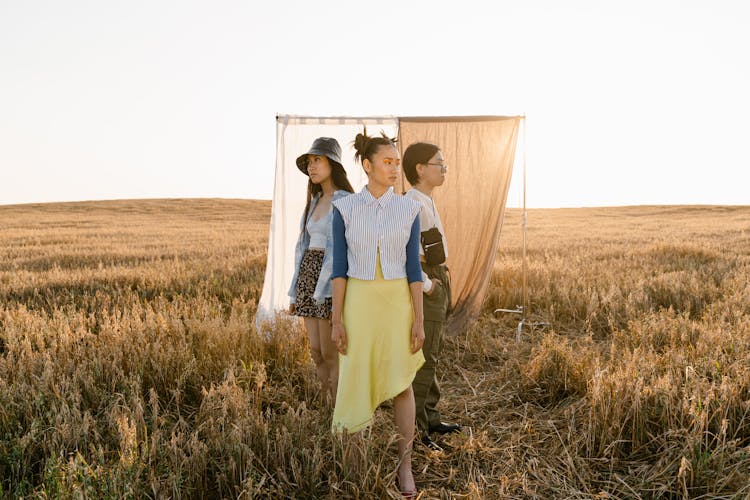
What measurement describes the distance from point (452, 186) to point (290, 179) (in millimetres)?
1880

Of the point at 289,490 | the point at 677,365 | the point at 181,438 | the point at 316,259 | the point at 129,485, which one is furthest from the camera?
the point at 677,365

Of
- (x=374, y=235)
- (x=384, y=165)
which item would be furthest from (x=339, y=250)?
(x=384, y=165)

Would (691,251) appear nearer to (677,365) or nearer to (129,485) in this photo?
(677,365)

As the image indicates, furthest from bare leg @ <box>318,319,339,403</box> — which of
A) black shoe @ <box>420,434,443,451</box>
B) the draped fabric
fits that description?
the draped fabric

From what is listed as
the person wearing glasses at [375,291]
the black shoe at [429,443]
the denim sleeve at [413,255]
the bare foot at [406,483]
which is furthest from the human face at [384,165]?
the black shoe at [429,443]

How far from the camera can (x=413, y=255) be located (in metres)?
2.77

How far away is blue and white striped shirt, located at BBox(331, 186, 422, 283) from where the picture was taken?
2678 millimetres

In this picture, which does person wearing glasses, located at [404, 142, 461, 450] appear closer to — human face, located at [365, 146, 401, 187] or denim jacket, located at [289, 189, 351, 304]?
denim jacket, located at [289, 189, 351, 304]

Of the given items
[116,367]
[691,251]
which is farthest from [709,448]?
[691,251]

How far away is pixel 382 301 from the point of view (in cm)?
269

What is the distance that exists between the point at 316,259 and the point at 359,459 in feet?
4.54

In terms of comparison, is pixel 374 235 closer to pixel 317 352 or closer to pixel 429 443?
pixel 317 352

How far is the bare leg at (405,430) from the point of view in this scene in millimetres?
2832

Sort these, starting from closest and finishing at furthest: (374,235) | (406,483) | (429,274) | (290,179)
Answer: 1. (374,235)
2. (406,483)
3. (429,274)
4. (290,179)
